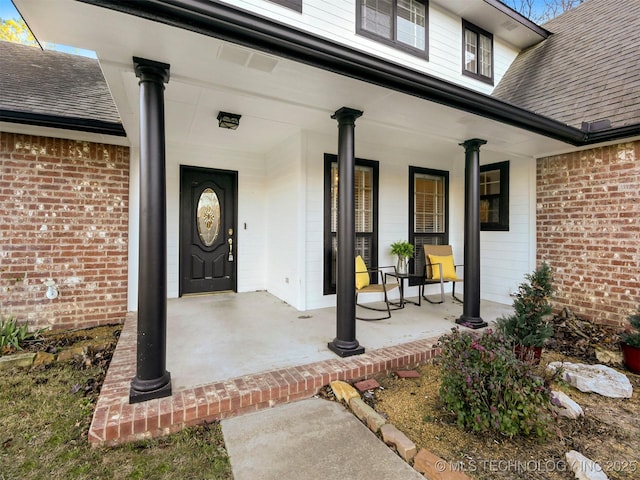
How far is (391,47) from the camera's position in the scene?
4684 millimetres

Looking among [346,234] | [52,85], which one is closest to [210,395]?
[346,234]

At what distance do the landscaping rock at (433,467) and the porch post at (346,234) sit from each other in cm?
125

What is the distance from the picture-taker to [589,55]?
16.6 ft

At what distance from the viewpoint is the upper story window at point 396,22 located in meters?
4.50

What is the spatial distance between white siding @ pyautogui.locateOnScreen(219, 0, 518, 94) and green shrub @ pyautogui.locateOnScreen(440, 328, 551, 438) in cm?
347

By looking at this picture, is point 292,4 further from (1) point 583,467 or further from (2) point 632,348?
(2) point 632,348

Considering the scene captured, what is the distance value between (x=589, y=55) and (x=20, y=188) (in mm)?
8175

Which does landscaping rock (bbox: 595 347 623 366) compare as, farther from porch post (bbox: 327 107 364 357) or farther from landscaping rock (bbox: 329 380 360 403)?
landscaping rock (bbox: 329 380 360 403)

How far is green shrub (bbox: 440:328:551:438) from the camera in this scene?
6.25ft

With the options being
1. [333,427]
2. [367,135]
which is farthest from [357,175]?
[333,427]

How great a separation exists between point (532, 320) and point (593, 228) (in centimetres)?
218

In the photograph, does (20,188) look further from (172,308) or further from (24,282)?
Result: (172,308)

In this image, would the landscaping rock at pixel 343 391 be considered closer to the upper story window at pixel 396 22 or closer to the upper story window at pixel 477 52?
the upper story window at pixel 396 22

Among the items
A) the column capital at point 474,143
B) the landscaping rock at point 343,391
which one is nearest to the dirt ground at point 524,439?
the landscaping rock at point 343,391
